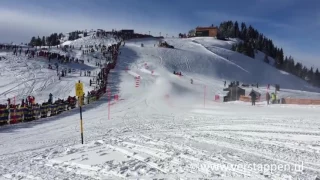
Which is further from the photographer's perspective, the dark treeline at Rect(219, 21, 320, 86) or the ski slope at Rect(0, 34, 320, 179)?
the dark treeline at Rect(219, 21, 320, 86)

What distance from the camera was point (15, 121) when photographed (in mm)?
18938

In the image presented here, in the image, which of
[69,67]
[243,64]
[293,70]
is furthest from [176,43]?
[69,67]

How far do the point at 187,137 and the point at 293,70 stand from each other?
129 meters

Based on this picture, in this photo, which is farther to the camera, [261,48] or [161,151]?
[261,48]

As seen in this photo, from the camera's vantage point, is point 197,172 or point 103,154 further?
point 103,154

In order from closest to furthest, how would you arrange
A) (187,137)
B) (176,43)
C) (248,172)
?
(248,172) < (187,137) < (176,43)

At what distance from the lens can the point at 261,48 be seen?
15375cm

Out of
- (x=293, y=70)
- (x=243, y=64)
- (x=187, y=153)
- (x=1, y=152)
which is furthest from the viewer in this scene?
(x=293, y=70)

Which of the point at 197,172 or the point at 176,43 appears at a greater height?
the point at 176,43

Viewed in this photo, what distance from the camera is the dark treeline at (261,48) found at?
12644cm

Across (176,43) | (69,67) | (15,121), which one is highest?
(176,43)

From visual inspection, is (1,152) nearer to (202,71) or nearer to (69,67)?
(69,67)

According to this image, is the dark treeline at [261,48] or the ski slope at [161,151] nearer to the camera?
the ski slope at [161,151]

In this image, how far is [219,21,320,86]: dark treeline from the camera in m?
126
